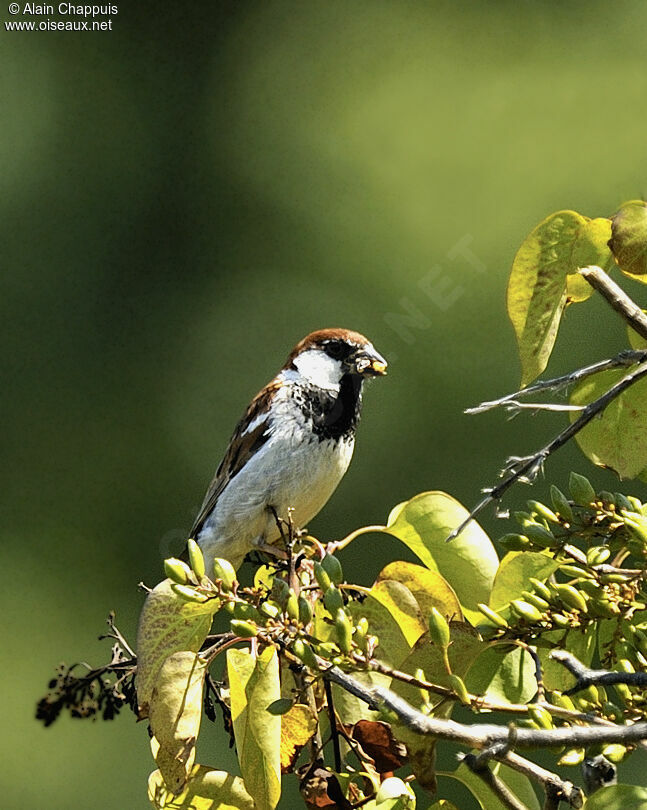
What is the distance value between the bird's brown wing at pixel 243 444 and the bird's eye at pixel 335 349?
0.12 meters

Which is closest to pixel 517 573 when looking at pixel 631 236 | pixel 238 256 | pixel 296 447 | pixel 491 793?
pixel 491 793

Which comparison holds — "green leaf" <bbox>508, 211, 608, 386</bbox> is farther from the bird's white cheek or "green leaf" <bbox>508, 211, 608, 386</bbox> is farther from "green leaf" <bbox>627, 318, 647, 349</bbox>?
the bird's white cheek

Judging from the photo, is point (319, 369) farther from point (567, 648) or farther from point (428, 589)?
point (567, 648)

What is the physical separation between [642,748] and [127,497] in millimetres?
4555

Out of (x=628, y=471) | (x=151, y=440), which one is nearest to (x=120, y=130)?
(x=151, y=440)

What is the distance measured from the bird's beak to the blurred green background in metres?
→ 1.71

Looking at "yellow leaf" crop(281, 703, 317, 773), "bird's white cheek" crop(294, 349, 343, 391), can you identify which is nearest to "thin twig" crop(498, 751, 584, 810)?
"yellow leaf" crop(281, 703, 317, 773)

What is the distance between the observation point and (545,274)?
100 cm

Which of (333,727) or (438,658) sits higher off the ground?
(438,658)

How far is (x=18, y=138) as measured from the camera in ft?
21.1

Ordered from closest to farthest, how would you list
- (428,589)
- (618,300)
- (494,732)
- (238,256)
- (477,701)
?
(494,732), (477,701), (618,300), (428,589), (238,256)

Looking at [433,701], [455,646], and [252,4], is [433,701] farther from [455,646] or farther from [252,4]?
[252,4]

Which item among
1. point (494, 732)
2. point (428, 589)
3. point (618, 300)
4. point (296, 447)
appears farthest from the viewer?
point (296, 447)

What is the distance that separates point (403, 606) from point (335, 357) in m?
1.28
